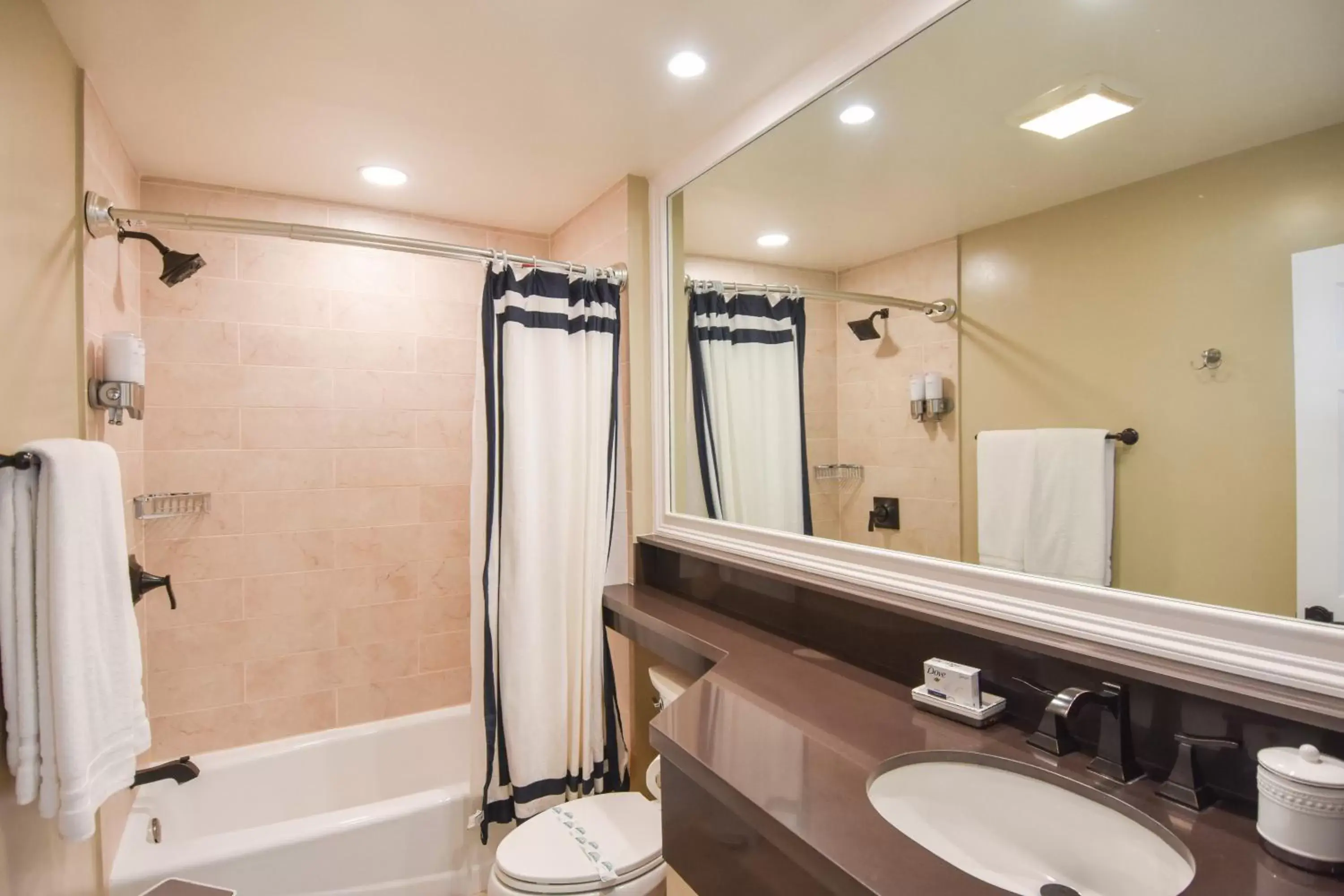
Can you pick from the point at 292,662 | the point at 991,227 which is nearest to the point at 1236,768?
the point at 991,227

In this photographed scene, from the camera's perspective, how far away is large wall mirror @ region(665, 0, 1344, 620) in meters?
0.99

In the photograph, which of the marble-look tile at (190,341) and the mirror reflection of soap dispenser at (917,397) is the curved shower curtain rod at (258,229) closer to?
the marble-look tile at (190,341)

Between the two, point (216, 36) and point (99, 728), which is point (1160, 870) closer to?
point (99, 728)

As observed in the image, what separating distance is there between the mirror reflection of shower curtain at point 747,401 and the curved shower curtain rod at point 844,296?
0.03 meters

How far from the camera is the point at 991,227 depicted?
154cm

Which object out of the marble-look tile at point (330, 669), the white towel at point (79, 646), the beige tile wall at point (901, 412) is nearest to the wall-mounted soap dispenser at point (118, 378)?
the white towel at point (79, 646)

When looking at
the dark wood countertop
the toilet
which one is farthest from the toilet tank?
the dark wood countertop

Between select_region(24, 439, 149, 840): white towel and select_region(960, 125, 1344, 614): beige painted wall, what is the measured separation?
1798mm

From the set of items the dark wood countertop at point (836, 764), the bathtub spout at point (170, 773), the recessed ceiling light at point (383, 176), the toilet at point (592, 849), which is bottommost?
the toilet at point (592, 849)

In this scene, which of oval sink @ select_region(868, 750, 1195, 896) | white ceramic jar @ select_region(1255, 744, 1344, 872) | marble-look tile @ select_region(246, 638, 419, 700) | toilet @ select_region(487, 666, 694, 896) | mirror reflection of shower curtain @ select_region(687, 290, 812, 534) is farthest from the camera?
marble-look tile @ select_region(246, 638, 419, 700)

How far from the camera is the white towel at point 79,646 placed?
3.86 feet

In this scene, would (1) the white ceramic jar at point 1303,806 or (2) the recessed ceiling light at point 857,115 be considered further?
(2) the recessed ceiling light at point 857,115

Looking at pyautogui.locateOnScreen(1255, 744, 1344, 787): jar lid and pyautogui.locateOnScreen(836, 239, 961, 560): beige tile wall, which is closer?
pyautogui.locateOnScreen(1255, 744, 1344, 787): jar lid

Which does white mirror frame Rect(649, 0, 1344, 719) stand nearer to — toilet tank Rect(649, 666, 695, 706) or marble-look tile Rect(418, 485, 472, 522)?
toilet tank Rect(649, 666, 695, 706)
